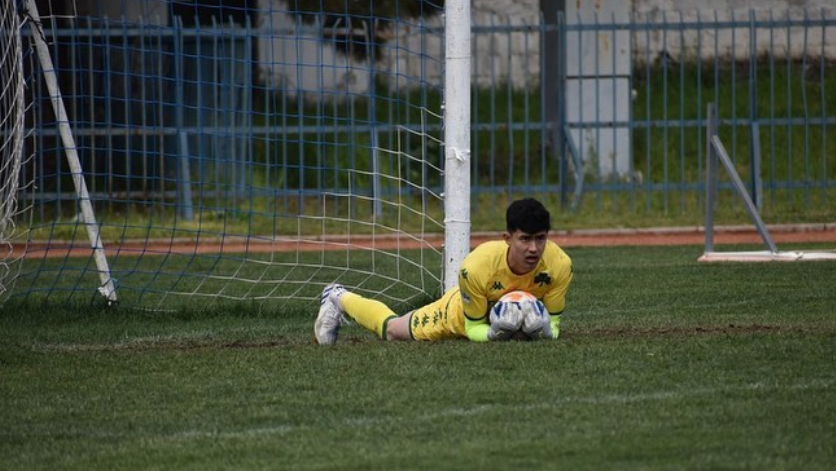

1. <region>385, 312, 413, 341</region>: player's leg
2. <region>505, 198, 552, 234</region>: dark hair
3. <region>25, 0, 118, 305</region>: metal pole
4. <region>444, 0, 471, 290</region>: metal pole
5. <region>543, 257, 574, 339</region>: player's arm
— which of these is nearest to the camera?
<region>505, 198, 552, 234</region>: dark hair

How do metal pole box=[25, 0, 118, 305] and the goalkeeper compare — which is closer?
the goalkeeper

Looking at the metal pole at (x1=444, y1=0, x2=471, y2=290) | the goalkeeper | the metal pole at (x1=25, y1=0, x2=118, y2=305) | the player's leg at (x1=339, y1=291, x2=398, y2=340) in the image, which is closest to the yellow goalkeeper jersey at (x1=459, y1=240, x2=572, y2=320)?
the goalkeeper

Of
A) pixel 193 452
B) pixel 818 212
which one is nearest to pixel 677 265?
pixel 818 212

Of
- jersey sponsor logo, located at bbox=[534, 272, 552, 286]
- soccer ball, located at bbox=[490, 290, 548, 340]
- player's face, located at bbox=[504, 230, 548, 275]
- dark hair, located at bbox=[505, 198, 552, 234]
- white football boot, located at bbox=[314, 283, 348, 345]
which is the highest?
dark hair, located at bbox=[505, 198, 552, 234]

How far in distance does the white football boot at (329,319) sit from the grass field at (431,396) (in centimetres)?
12

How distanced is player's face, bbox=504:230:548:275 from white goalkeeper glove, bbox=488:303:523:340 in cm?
24

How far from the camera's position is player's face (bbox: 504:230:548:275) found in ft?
25.3

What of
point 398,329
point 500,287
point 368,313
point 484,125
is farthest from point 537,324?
point 484,125

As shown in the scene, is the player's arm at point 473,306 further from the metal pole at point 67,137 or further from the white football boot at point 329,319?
the metal pole at point 67,137

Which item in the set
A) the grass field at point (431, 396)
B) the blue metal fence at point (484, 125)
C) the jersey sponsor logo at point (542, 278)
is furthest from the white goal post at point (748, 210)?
the jersey sponsor logo at point (542, 278)

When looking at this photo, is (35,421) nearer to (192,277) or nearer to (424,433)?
(424,433)

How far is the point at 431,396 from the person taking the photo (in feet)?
21.5

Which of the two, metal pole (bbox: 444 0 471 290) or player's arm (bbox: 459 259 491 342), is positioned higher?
metal pole (bbox: 444 0 471 290)

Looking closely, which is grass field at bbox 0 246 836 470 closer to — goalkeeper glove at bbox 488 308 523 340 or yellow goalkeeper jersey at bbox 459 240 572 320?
goalkeeper glove at bbox 488 308 523 340
